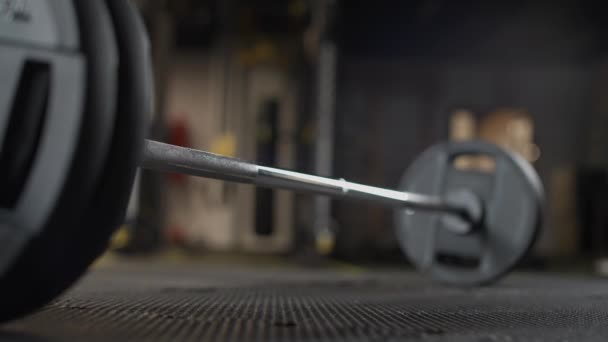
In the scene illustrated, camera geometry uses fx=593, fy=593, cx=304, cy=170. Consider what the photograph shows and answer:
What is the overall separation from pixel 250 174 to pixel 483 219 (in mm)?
782

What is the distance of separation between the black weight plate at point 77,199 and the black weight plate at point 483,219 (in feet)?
3.48

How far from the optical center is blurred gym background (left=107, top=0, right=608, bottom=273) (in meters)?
4.57

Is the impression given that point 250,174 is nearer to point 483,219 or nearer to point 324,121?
point 483,219

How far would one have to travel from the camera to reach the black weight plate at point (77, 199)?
468 millimetres

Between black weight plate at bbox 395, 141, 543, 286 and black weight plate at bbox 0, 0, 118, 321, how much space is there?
1060 mm

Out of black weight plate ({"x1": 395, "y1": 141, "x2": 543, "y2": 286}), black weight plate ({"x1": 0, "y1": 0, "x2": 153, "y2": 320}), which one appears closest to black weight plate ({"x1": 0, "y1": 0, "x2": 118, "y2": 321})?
black weight plate ({"x1": 0, "y1": 0, "x2": 153, "y2": 320})

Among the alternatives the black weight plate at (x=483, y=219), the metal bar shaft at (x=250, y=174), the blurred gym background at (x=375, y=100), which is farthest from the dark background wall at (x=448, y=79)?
the metal bar shaft at (x=250, y=174)

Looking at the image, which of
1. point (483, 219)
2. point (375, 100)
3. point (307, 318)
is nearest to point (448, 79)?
point (375, 100)

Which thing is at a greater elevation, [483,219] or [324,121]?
[324,121]

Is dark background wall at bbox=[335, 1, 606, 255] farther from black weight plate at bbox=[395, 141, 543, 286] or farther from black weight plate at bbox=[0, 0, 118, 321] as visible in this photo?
black weight plate at bbox=[0, 0, 118, 321]

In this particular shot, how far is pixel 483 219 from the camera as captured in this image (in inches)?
55.2

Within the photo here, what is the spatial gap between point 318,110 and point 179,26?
2016mm

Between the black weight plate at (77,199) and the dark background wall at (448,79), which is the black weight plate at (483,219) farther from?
the dark background wall at (448,79)

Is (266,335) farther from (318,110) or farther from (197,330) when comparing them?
(318,110)
